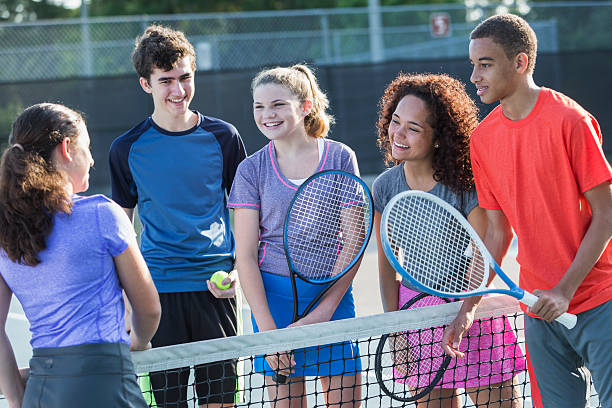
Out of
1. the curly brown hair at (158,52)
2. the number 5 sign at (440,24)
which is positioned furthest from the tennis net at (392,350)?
the number 5 sign at (440,24)

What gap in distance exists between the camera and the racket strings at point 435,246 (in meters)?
2.54

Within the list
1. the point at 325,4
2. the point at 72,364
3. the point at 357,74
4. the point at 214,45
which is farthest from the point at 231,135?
the point at 325,4

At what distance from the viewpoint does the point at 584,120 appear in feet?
7.52

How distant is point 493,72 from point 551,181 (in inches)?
15.7

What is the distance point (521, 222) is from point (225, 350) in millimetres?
1033

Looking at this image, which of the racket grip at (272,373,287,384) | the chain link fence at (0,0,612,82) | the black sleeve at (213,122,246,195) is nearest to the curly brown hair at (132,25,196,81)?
the black sleeve at (213,122,246,195)

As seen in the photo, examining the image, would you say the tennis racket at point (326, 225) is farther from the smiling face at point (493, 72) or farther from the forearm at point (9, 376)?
the forearm at point (9, 376)

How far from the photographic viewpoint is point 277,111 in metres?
2.82

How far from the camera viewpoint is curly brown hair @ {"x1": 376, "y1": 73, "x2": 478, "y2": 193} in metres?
2.72

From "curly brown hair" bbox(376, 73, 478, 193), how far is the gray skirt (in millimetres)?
1341

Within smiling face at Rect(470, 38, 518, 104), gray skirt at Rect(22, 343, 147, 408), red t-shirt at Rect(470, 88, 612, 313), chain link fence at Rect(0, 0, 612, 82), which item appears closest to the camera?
gray skirt at Rect(22, 343, 147, 408)

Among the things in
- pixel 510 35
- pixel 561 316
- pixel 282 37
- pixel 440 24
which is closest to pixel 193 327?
pixel 561 316

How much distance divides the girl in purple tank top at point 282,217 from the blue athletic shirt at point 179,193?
269 mm

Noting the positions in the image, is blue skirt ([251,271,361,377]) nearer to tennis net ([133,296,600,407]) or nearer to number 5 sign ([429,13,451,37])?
tennis net ([133,296,600,407])
